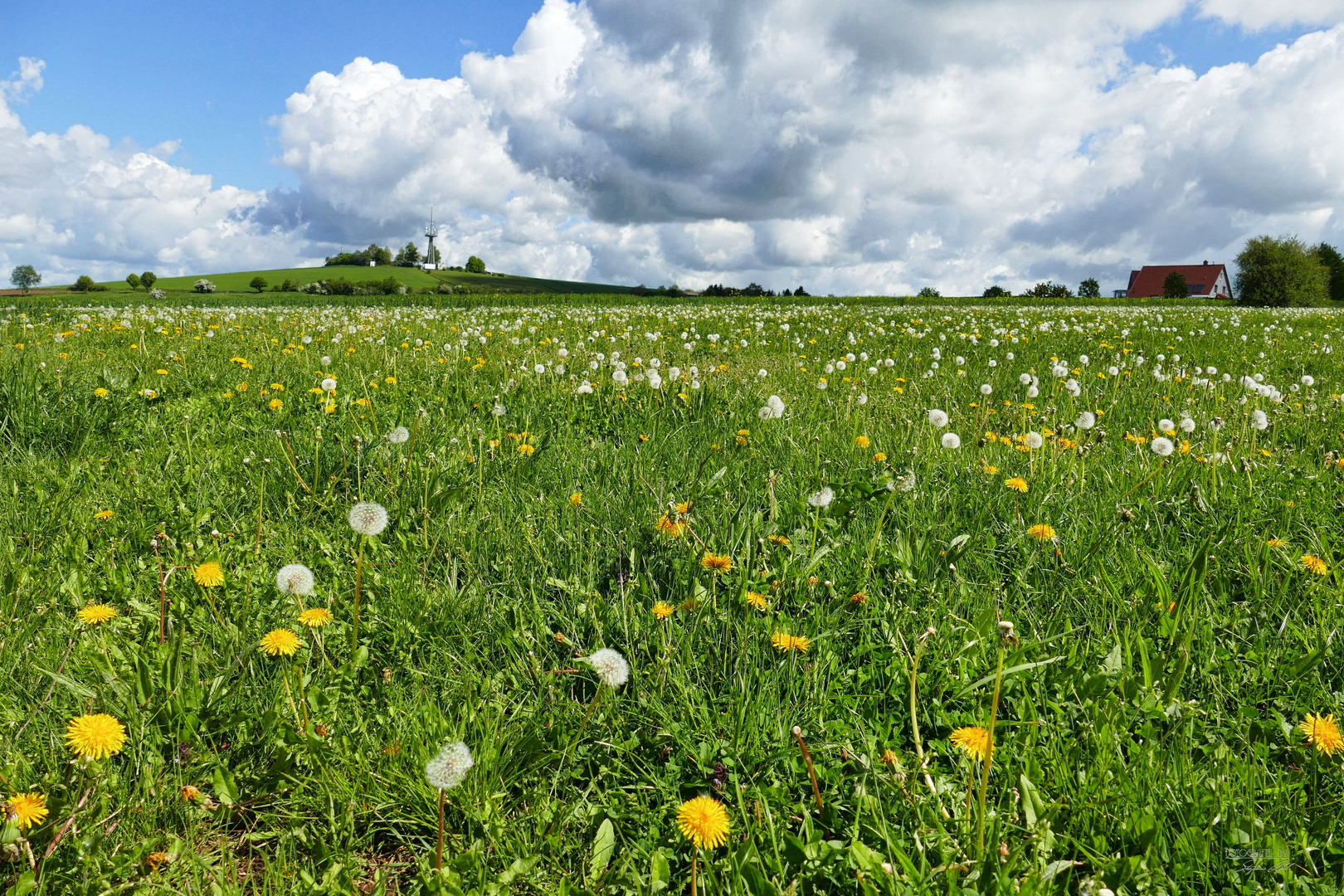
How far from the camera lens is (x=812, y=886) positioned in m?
1.31

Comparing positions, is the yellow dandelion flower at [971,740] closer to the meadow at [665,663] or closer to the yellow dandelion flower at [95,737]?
the meadow at [665,663]

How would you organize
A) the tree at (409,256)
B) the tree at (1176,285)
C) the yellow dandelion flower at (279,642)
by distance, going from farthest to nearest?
the tree at (409,256), the tree at (1176,285), the yellow dandelion flower at (279,642)

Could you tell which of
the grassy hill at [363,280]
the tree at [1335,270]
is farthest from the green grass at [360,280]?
the tree at [1335,270]

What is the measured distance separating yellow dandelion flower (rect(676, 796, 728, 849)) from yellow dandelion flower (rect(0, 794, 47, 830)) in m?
1.30

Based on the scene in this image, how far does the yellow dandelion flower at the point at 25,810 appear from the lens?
130cm

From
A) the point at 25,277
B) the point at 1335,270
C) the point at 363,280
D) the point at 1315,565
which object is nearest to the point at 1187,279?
the point at 1335,270

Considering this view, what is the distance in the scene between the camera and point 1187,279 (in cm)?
8956

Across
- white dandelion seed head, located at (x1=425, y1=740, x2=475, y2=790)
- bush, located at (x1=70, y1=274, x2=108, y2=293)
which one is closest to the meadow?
white dandelion seed head, located at (x1=425, y1=740, x2=475, y2=790)

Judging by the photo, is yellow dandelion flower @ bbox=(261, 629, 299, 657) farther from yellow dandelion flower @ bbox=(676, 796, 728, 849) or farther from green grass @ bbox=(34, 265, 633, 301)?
green grass @ bbox=(34, 265, 633, 301)

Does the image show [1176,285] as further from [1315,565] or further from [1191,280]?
[1315,565]

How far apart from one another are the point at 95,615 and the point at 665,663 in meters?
1.71

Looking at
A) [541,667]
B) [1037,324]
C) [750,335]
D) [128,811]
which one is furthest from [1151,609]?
[1037,324]

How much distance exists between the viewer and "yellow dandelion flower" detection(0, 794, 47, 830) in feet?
4.28

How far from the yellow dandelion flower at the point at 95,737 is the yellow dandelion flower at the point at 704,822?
1239 mm
